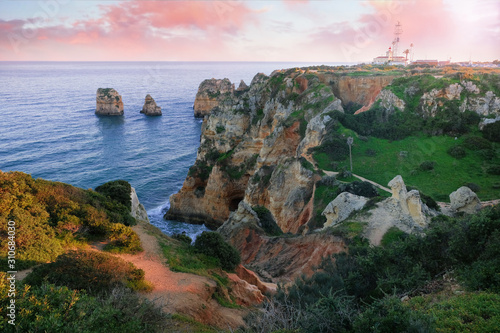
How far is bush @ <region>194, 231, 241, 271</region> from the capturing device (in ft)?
66.1

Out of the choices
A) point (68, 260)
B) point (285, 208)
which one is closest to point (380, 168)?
point (285, 208)

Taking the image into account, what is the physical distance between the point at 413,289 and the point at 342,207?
13746 mm

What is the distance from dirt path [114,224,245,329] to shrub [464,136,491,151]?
34487 millimetres

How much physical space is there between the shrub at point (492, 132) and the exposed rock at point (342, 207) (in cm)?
2324

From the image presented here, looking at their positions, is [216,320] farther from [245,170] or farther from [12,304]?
[245,170]

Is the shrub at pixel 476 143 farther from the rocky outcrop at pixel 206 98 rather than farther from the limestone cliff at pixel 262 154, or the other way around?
the rocky outcrop at pixel 206 98

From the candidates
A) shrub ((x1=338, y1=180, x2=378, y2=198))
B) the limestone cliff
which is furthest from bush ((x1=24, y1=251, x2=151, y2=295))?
the limestone cliff

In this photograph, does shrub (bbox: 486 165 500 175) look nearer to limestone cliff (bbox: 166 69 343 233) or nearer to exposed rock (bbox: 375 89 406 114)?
exposed rock (bbox: 375 89 406 114)

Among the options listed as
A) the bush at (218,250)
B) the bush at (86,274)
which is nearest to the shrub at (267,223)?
the bush at (218,250)

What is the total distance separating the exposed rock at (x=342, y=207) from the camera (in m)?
24.6

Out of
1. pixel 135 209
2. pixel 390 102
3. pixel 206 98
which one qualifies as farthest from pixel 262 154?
pixel 206 98

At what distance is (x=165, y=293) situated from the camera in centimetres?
1468

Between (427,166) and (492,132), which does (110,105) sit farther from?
(492,132)

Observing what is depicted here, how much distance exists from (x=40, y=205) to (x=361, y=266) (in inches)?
721
